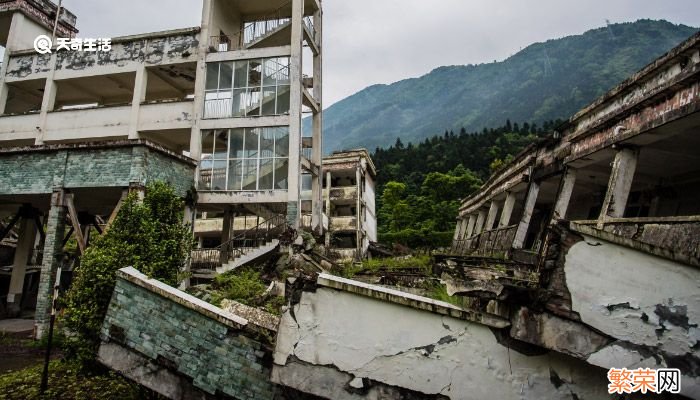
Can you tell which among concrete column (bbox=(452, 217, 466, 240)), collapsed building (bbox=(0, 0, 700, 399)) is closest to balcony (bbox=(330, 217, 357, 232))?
concrete column (bbox=(452, 217, 466, 240))

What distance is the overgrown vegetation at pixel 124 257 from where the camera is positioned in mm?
6648

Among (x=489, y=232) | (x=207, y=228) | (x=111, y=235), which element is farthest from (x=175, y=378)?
(x=207, y=228)

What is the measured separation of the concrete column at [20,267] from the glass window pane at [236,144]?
25.7ft

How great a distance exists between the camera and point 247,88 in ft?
55.4

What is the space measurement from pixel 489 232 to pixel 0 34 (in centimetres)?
2553

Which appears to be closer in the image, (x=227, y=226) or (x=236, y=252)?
(x=236, y=252)

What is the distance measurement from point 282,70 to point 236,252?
7.63 m

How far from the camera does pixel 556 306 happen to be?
12.9 ft

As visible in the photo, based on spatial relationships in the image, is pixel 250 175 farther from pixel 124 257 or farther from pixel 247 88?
pixel 124 257

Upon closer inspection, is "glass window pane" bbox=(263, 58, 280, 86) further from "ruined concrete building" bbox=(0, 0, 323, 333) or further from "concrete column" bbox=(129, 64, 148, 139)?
"concrete column" bbox=(129, 64, 148, 139)

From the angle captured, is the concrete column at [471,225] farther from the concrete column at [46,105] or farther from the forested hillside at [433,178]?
the concrete column at [46,105]

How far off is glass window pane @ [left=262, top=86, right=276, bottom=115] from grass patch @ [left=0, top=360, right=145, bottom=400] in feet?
36.9

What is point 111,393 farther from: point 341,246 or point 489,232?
point 341,246

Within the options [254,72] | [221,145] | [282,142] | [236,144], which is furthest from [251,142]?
[254,72]
